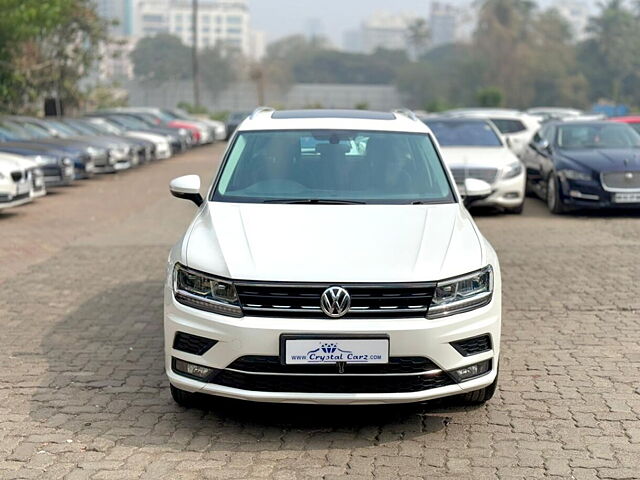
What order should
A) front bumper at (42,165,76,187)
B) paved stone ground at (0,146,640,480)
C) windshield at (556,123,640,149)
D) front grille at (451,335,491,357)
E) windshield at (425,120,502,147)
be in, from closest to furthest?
paved stone ground at (0,146,640,480) → front grille at (451,335,491,357) → windshield at (556,123,640,149) → windshield at (425,120,502,147) → front bumper at (42,165,76,187)

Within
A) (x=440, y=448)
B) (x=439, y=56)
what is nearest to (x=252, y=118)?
(x=440, y=448)

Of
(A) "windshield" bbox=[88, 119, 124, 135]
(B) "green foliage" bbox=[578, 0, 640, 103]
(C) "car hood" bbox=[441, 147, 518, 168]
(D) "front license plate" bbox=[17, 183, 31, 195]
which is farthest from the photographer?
(B) "green foliage" bbox=[578, 0, 640, 103]

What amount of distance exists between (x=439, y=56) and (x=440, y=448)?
126757 mm

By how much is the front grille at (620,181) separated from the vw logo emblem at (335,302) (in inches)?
388

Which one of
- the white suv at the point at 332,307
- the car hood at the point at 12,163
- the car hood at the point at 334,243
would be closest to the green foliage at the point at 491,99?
the car hood at the point at 12,163

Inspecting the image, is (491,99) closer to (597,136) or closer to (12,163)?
(597,136)

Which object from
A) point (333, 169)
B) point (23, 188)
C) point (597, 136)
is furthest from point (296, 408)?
point (597, 136)

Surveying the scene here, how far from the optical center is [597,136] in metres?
15.6

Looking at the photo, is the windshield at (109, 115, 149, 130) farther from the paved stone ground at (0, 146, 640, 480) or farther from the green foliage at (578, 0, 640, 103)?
the green foliage at (578, 0, 640, 103)

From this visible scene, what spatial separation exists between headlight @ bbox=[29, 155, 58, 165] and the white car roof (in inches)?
409

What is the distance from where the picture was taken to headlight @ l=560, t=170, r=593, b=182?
14016 millimetres

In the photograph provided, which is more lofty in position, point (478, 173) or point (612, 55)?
point (478, 173)

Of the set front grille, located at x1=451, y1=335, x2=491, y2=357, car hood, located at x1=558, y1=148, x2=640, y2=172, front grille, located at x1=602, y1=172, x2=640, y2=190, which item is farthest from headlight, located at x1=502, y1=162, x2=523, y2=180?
front grille, located at x1=451, y1=335, x2=491, y2=357

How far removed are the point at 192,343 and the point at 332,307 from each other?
0.78 meters
